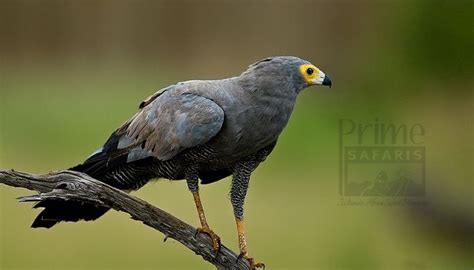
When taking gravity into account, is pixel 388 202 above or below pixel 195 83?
below

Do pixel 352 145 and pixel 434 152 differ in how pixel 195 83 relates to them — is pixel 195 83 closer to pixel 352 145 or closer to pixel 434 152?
pixel 352 145

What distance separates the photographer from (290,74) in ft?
14.6

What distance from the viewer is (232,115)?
4418mm

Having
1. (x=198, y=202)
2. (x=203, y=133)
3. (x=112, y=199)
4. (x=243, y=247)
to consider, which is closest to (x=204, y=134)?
(x=203, y=133)

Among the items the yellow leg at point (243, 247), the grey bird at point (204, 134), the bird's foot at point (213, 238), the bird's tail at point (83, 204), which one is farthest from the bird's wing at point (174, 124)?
the yellow leg at point (243, 247)

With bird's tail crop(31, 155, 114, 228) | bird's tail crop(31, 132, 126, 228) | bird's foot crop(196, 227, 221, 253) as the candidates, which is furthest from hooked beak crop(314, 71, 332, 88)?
bird's tail crop(31, 155, 114, 228)

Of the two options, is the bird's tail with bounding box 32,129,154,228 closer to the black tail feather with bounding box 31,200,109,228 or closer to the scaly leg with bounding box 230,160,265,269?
the black tail feather with bounding box 31,200,109,228

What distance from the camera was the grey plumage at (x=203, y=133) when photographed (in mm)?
4410

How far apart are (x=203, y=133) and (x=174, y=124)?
21 centimetres

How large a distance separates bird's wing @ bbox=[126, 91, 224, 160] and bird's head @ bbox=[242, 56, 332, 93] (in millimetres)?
274

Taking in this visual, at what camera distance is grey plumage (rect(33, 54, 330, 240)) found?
14.5 feet

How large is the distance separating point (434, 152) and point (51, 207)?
271 inches

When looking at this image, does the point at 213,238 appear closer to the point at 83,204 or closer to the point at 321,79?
the point at 83,204

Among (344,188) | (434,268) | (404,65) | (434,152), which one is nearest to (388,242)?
(434,268)
